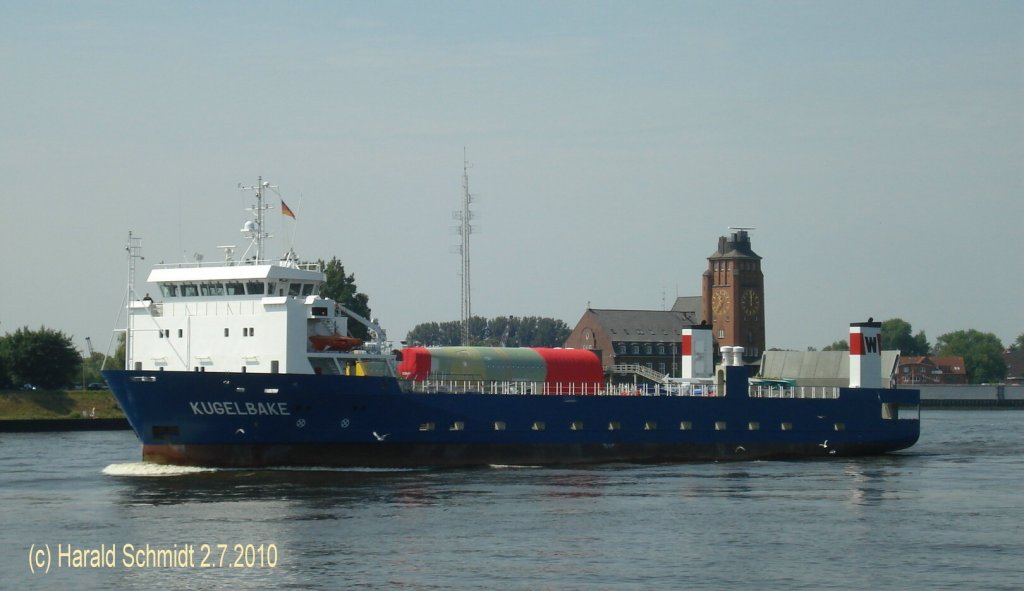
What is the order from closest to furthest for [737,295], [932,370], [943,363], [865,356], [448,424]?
1. [448,424]
2. [865,356]
3. [737,295]
4. [932,370]
5. [943,363]

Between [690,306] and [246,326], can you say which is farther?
[690,306]

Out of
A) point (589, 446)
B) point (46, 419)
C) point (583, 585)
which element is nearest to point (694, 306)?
point (46, 419)

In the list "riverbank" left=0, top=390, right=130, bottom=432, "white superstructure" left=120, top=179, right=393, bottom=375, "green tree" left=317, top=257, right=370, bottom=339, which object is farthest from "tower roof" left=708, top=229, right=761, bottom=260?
"white superstructure" left=120, top=179, right=393, bottom=375

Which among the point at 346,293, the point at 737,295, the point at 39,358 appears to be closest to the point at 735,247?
the point at 737,295

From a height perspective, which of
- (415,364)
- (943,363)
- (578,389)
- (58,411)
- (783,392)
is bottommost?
(58,411)

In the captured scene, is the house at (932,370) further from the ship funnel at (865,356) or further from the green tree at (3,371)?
the ship funnel at (865,356)

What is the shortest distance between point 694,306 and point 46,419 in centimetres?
8424

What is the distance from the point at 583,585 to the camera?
26531 millimetres

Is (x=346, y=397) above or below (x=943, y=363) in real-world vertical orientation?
below

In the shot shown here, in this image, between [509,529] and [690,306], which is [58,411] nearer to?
[509,529]

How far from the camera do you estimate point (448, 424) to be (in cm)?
4506

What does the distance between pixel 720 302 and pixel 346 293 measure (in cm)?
4552

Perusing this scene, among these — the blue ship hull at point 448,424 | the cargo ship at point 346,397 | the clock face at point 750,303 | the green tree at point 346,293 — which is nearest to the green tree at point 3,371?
the green tree at point 346,293

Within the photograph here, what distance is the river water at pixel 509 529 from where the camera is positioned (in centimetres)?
2727
